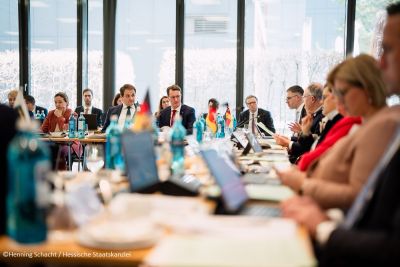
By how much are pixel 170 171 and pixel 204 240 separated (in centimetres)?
128

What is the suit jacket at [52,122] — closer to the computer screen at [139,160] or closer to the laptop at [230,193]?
the computer screen at [139,160]

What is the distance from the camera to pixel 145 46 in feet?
30.3

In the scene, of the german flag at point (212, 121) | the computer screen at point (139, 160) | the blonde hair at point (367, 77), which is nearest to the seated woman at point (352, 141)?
Answer: the blonde hair at point (367, 77)

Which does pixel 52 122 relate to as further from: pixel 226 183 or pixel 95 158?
pixel 226 183

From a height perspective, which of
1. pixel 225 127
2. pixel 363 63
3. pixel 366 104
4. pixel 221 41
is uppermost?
pixel 221 41

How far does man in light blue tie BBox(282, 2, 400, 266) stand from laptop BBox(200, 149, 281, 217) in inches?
5.4

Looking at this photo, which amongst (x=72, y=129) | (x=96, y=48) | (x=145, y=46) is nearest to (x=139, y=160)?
(x=72, y=129)

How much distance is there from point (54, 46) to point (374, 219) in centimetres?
870

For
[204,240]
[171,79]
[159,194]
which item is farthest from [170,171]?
[171,79]

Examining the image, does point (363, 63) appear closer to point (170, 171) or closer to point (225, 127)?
point (170, 171)

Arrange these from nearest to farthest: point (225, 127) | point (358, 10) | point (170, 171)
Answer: point (170, 171)
point (225, 127)
point (358, 10)

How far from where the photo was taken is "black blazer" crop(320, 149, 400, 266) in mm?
1198

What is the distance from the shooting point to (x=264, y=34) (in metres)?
8.83

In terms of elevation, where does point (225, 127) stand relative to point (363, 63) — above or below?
below
